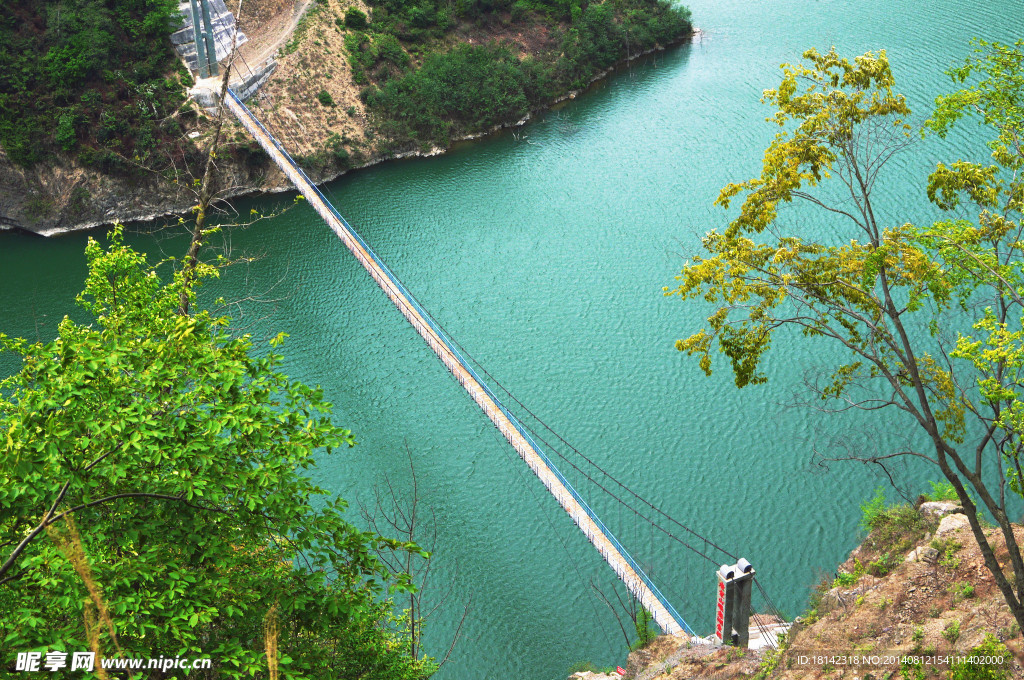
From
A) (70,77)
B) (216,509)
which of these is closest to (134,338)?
(216,509)

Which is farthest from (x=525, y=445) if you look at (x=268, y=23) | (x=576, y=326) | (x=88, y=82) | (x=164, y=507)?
(x=268, y=23)

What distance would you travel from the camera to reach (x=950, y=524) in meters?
10.1

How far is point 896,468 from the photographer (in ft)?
45.8

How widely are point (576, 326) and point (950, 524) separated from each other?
9321 millimetres

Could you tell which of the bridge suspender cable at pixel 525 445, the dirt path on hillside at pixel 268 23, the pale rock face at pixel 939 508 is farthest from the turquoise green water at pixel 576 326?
the dirt path on hillside at pixel 268 23

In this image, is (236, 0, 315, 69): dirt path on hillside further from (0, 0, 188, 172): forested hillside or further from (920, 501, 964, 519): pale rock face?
(920, 501, 964, 519): pale rock face

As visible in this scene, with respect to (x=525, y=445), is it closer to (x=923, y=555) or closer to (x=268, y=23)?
(x=923, y=555)

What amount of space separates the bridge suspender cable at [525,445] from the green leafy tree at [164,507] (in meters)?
4.90

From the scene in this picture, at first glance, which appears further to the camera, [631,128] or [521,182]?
[631,128]

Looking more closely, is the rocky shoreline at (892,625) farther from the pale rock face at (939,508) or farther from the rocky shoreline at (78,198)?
the rocky shoreline at (78,198)

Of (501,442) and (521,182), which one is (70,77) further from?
(501,442)

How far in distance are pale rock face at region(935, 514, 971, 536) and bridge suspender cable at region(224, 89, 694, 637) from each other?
3.10 metres

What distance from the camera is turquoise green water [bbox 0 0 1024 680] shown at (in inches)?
508

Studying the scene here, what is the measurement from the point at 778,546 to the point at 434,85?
19352 millimetres
